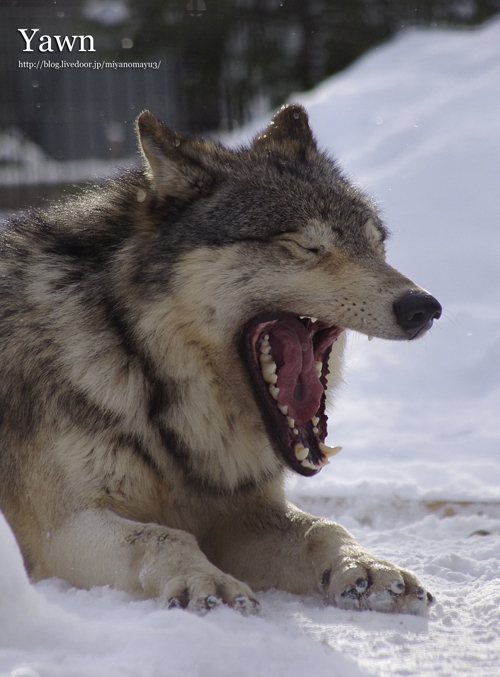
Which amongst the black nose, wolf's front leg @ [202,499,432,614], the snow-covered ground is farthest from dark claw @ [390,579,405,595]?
the black nose

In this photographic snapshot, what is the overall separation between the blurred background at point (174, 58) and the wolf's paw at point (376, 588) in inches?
341

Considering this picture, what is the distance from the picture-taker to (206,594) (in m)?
1.98

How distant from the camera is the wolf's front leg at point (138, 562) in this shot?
79.4 inches

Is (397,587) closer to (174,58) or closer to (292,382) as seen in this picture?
(292,382)

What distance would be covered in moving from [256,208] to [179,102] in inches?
344

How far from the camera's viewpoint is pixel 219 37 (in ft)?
34.1

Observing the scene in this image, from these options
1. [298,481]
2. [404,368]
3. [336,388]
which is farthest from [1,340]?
[404,368]

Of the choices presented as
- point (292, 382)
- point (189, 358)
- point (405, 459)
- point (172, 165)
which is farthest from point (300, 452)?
point (405, 459)

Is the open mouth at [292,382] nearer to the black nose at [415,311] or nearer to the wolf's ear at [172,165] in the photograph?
the black nose at [415,311]

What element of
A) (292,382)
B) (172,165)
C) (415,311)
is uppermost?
(172,165)

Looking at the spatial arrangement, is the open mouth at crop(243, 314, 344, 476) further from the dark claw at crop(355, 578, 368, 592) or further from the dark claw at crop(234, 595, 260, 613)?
the dark claw at crop(234, 595, 260, 613)

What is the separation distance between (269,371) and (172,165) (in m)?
0.74

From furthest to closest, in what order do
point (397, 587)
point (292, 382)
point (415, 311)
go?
point (292, 382), point (415, 311), point (397, 587)

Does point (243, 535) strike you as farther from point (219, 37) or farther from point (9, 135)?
point (9, 135)
